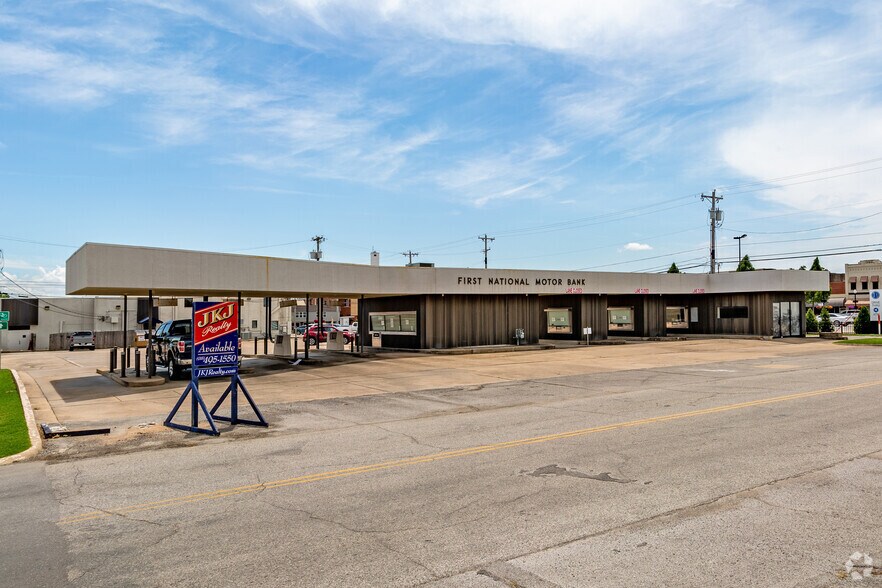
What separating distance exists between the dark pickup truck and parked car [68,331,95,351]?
28.7 m

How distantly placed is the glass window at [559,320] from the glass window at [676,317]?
10706mm

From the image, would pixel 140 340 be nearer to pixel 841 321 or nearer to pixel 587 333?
pixel 587 333

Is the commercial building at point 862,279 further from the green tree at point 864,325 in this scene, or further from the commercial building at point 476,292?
the commercial building at point 476,292

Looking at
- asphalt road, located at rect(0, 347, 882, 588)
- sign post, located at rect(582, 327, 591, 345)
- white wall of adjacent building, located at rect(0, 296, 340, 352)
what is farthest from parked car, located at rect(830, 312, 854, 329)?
asphalt road, located at rect(0, 347, 882, 588)

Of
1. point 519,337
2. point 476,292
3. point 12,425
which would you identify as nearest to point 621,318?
point 519,337

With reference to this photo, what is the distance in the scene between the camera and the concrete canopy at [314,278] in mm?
18609

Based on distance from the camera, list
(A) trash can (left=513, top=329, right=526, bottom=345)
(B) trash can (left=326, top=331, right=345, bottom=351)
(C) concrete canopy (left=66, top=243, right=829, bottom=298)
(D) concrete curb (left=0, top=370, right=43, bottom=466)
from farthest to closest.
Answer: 1. (B) trash can (left=326, top=331, right=345, bottom=351)
2. (A) trash can (left=513, top=329, right=526, bottom=345)
3. (C) concrete canopy (left=66, top=243, right=829, bottom=298)
4. (D) concrete curb (left=0, top=370, right=43, bottom=466)

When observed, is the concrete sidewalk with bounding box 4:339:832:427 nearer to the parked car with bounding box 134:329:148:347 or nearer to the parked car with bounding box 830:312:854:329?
the parked car with bounding box 134:329:148:347

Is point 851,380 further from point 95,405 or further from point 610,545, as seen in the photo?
point 95,405

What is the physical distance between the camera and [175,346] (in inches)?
825

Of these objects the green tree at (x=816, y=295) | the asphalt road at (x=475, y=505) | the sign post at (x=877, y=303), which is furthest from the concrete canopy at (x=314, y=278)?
the green tree at (x=816, y=295)

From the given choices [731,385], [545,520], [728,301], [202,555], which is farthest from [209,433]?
[728,301]

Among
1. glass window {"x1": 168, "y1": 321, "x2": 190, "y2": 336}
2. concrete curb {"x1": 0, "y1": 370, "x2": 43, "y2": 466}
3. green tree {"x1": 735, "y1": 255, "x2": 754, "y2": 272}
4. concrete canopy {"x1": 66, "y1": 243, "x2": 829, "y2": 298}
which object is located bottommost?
concrete curb {"x1": 0, "y1": 370, "x2": 43, "y2": 466}

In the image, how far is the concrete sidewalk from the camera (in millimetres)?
15438
